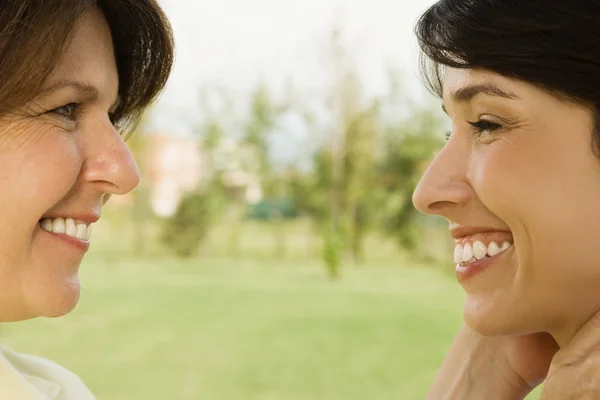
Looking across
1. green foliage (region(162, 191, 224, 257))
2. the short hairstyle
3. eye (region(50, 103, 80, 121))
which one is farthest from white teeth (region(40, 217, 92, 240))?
green foliage (region(162, 191, 224, 257))

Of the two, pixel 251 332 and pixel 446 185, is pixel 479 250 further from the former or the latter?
pixel 251 332

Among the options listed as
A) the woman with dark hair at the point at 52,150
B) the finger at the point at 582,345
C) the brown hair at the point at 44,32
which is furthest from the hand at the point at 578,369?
the brown hair at the point at 44,32

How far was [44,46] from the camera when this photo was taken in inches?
37.8

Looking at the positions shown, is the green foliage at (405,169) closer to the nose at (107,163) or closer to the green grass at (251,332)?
the green grass at (251,332)

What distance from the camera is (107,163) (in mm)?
1052

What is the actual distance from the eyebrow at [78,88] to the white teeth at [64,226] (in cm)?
17

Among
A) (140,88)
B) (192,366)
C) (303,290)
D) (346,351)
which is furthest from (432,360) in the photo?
(140,88)

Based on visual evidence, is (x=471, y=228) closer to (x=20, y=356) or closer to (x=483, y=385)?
(x=483, y=385)

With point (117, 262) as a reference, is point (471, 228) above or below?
below

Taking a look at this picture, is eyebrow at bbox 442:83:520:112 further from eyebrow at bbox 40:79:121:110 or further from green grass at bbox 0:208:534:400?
green grass at bbox 0:208:534:400

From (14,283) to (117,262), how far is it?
10942 millimetres

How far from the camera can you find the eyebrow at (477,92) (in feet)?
3.12

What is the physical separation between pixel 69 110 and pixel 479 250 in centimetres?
58

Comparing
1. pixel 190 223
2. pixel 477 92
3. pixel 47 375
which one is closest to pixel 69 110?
pixel 47 375
